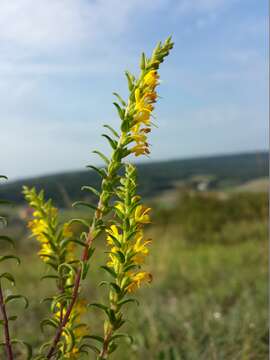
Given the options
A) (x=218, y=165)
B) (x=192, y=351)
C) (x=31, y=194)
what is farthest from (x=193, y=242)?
(x=218, y=165)

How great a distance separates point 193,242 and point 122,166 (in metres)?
13.1

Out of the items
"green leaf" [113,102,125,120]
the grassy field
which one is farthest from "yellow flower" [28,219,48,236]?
the grassy field

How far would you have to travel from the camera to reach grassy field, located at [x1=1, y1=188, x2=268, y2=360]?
145 inches

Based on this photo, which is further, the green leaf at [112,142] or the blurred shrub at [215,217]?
the blurred shrub at [215,217]

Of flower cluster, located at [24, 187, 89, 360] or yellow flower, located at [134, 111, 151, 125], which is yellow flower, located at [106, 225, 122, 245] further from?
yellow flower, located at [134, 111, 151, 125]

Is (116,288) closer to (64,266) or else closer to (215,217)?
(64,266)

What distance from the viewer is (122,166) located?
1.35 metres

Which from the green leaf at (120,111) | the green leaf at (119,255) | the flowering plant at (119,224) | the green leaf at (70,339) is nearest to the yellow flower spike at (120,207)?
the flowering plant at (119,224)

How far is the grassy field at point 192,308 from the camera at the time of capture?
12.1ft

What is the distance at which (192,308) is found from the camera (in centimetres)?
480

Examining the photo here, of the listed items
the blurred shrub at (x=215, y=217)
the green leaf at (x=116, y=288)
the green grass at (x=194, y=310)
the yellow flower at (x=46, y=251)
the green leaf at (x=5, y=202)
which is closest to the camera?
the green leaf at (x=5, y=202)

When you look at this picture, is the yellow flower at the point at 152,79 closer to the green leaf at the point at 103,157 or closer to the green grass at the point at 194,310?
the green leaf at the point at 103,157

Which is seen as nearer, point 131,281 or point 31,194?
point 131,281

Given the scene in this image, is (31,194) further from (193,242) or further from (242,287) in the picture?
(193,242)
